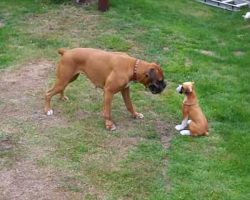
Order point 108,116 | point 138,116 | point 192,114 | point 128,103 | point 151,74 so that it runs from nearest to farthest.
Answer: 1. point 151,74
2. point 192,114
3. point 108,116
4. point 128,103
5. point 138,116

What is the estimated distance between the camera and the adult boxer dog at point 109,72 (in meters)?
6.78

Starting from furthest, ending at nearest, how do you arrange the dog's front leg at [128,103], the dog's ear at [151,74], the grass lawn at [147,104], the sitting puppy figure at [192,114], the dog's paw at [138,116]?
the dog's paw at [138,116] < the dog's front leg at [128,103] < the sitting puppy figure at [192,114] < the dog's ear at [151,74] < the grass lawn at [147,104]

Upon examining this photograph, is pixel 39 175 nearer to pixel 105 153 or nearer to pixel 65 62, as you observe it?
pixel 105 153

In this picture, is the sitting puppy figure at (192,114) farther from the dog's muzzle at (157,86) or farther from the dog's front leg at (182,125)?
the dog's muzzle at (157,86)

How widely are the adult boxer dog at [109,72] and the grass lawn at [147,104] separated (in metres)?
0.43

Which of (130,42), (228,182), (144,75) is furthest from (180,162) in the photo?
(130,42)

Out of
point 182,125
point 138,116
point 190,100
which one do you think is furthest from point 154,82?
point 138,116

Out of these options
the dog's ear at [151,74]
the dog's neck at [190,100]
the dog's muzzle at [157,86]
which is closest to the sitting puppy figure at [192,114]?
the dog's neck at [190,100]

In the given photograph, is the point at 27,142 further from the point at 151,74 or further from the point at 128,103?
the point at 151,74

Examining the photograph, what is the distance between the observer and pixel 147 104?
26.2ft

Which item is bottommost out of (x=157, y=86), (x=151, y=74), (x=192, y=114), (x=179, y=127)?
(x=179, y=127)

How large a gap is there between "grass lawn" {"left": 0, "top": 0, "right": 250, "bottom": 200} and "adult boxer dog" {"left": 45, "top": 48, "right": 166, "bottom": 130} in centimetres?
43

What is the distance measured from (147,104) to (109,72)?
122cm

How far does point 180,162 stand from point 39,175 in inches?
60.4
